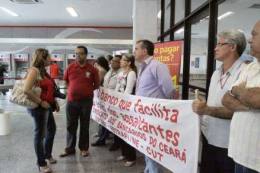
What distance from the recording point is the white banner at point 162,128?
226cm

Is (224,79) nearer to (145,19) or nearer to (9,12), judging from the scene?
(145,19)

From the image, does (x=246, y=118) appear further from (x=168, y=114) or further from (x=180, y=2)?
(x=180, y=2)

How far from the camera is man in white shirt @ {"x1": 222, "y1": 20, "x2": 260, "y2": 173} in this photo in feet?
4.63

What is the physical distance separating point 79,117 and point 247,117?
2988mm

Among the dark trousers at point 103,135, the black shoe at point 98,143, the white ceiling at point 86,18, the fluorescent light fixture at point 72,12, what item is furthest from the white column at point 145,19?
the fluorescent light fixture at point 72,12

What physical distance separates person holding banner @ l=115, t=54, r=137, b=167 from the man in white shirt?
2.22 meters

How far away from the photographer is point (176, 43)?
367cm

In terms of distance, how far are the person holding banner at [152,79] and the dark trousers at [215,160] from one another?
0.75 metres

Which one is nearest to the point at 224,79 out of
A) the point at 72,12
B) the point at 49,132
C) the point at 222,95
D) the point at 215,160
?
the point at 222,95

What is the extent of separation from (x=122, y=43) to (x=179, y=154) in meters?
10.5

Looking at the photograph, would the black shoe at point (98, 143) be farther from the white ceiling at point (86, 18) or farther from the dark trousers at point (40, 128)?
the white ceiling at point (86, 18)

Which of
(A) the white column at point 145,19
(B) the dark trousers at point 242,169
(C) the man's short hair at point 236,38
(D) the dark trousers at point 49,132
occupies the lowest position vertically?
(D) the dark trousers at point 49,132

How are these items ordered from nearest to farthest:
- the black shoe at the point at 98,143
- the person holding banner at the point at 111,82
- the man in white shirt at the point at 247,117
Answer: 1. the man in white shirt at the point at 247,117
2. the person holding banner at the point at 111,82
3. the black shoe at the point at 98,143

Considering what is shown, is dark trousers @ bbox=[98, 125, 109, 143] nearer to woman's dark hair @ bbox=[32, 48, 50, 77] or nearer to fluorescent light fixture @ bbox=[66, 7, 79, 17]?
woman's dark hair @ bbox=[32, 48, 50, 77]
